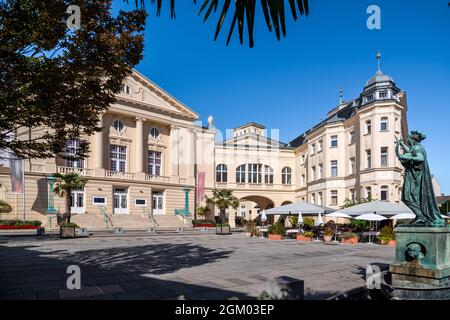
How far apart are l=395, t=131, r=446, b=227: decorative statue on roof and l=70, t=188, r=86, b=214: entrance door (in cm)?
3615

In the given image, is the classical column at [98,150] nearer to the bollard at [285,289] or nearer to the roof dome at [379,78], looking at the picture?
the roof dome at [379,78]

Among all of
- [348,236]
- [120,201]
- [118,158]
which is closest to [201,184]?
[120,201]

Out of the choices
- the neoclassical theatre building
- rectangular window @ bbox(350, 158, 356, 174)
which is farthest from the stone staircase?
rectangular window @ bbox(350, 158, 356, 174)

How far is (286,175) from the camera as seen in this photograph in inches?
2190

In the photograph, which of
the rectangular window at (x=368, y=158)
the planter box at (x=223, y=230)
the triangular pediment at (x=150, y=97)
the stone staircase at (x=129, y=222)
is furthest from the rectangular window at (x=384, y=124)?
the triangular pediment at (x=150, y=97)

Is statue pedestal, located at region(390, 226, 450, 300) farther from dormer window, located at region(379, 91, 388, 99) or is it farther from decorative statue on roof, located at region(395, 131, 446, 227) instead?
dormer window, located at region(379, 91, 388, 99)

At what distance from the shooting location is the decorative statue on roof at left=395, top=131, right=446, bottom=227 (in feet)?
25.7

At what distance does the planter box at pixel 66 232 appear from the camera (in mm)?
24625

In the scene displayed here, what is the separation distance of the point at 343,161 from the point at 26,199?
3378 cm

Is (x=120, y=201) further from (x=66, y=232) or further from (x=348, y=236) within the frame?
(x=348, y=236)

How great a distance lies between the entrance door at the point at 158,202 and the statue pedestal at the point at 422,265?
4003 centimetres
